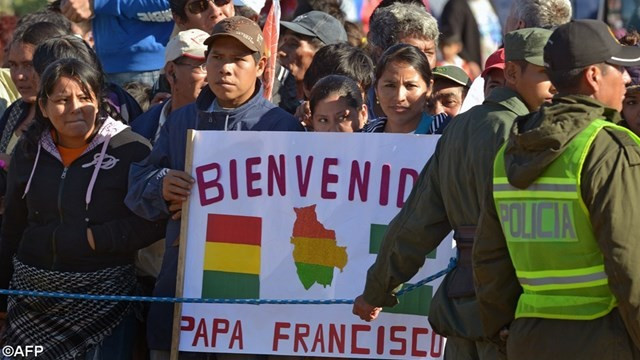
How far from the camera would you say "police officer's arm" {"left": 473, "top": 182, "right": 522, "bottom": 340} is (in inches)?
201

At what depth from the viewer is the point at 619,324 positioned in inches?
187

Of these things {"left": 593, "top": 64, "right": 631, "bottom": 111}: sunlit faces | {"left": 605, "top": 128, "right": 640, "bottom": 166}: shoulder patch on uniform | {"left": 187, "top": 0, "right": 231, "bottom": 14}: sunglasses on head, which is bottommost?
{"left": 605, "top": 128, "right": 640, "bottom": 166}: shoulder patch on uniform

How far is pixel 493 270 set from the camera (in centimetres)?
513

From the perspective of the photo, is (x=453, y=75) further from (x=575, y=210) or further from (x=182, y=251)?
(x=575, y=210)

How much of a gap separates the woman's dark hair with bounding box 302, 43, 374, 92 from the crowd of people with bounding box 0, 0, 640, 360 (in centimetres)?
1

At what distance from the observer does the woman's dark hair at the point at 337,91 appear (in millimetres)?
7129

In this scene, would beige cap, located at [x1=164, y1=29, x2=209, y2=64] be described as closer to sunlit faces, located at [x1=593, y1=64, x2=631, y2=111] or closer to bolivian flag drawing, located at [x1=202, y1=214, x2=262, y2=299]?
bolivian flag drawing, located at [x1=202, y1=214, x2=262, y2=299]

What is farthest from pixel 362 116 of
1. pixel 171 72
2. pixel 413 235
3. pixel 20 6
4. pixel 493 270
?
pixel 20 6

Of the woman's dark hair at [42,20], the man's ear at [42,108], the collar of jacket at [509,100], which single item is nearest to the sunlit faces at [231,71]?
the man's ear at [42,108]

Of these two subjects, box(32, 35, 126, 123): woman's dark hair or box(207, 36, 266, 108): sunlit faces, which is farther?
box(32, 35, 126, 123): woman's dark hair

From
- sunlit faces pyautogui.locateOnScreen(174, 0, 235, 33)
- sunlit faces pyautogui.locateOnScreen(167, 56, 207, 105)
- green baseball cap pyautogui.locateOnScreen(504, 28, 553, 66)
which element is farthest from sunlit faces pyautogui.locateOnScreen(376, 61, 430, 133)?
sunlit faces pyautogui.locateOnScreen(174, 0, 235, 33)

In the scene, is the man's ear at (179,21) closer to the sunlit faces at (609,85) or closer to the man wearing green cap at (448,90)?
the man wearing green cap at (448,90)

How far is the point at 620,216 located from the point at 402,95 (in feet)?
8.32

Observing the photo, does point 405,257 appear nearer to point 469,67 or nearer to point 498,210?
point 498,210
